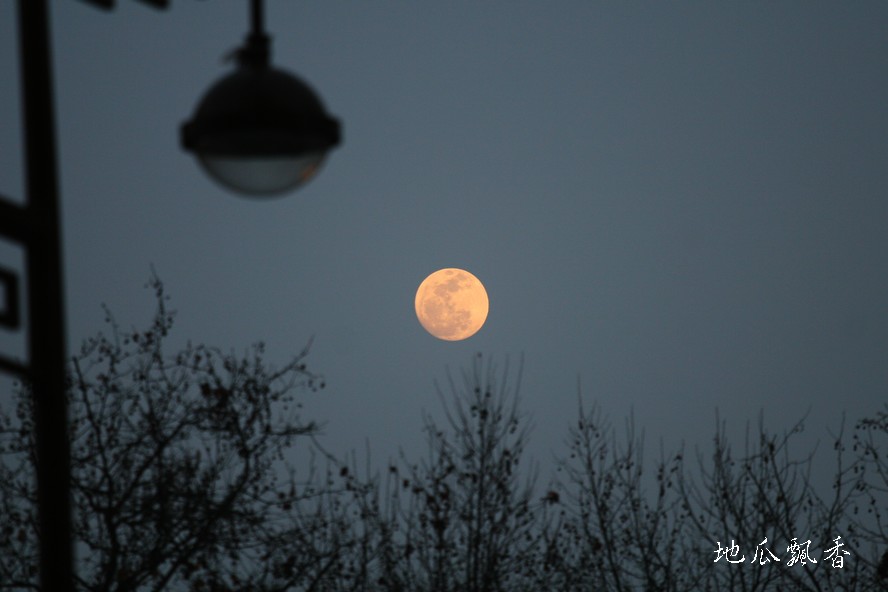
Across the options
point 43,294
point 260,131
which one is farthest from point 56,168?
point 260,131

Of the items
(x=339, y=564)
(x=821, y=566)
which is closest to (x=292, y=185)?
(x=339, y=564)

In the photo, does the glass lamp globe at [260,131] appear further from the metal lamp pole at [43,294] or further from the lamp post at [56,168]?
the metal lamp pole at [43,294]

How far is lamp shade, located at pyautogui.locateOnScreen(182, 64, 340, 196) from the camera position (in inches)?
146

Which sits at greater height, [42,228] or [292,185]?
[292,185]

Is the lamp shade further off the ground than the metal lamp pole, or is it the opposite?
the lamp shade

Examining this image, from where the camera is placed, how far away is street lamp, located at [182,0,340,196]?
3719 millimetres

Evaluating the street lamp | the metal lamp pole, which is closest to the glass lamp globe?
the street lamp

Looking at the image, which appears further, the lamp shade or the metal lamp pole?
the lamp shade

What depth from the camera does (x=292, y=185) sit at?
12.7ft

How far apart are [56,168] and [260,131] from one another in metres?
0.67

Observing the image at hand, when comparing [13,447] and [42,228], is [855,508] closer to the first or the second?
[13,447]

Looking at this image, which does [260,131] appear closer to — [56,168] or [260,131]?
[260,131]

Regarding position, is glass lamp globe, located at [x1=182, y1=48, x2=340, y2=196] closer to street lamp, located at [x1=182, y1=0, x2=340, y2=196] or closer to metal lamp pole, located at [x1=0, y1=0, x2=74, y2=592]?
street lamp, located at [x1=182, y1=0, x2=340, y2=196]

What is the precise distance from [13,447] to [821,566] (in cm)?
1224
